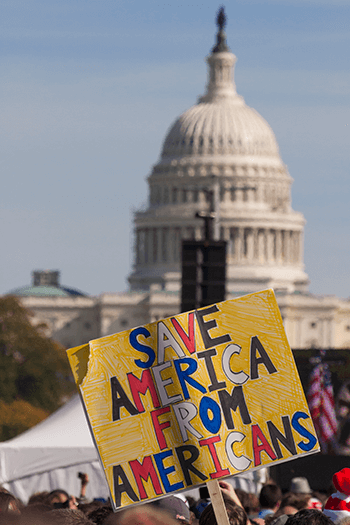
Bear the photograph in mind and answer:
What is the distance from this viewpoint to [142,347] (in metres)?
11.0

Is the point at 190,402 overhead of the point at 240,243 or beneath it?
beneath

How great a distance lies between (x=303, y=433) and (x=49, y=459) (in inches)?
579

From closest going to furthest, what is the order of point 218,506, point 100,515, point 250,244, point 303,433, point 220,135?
point 218,506 < point 303,433 < point 100,515 < point 250,244 < point 220,135

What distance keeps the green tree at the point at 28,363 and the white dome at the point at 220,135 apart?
71000 mm

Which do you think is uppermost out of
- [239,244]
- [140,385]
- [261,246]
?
[239,244]

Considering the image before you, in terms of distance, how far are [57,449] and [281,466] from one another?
12.5ft

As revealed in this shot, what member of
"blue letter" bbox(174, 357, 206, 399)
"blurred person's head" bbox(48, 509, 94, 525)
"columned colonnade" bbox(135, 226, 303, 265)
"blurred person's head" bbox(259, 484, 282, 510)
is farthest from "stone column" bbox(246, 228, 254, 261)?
"blurred person's head" bbox(48, 509, 94, 525)

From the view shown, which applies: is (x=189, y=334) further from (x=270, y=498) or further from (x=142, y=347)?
(x=270, y=498)

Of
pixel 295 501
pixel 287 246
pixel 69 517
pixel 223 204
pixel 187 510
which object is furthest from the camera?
pixel 223 204

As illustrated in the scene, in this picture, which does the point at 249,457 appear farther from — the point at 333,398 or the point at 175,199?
the point at 175,199

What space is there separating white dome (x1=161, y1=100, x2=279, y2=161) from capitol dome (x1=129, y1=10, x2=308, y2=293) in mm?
113

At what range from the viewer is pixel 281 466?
24062mm

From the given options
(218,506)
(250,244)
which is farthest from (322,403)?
(250,244)

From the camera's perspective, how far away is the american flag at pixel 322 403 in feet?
76.4
